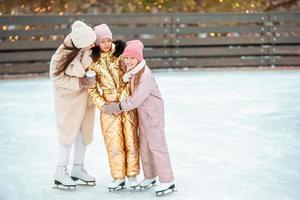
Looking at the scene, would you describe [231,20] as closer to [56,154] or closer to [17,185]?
[56,154]

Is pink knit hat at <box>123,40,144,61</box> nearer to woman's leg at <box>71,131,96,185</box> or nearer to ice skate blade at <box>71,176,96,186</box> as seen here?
woman's leg at <box>71,131,96,185</box>

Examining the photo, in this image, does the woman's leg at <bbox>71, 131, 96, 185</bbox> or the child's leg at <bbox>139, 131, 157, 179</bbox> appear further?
the woman's leg at <bbox>71, 131, 96, 185</bbox>

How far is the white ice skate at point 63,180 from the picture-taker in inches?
197

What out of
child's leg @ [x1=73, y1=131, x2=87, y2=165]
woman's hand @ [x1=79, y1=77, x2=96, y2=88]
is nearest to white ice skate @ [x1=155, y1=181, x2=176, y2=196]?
child's leg @ [x1=73, y1=131, x2=87, y2=165]

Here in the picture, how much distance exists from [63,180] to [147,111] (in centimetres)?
86

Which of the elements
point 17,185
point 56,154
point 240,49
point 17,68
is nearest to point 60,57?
point 17,185

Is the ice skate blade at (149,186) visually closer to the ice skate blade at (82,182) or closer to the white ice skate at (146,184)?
the white ice skate at (146,184)

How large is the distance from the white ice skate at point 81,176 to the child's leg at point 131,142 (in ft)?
1.19

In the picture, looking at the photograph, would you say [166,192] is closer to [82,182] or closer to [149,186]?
[149,186]

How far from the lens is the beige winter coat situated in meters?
4.88

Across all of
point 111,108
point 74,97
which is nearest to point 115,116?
point 111,108

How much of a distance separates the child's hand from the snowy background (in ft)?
2.03

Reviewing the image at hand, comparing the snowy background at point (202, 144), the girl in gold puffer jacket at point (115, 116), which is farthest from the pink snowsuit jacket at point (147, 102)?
the snowy background at point (202, 144)

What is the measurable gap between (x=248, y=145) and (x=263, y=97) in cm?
323
